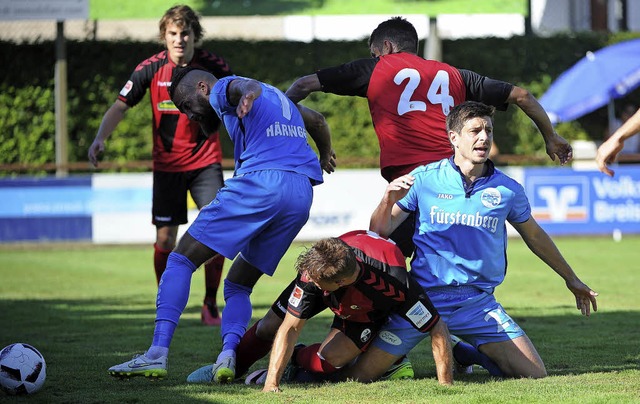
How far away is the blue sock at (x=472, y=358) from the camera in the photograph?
22.0 ft

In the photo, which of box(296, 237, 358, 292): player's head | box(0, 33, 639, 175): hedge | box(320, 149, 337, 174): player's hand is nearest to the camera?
box(296, 237, 358, 292): player's head

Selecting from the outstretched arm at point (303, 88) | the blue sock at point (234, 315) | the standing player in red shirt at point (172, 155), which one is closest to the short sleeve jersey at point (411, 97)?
the outstretched arm at point (303, 88)

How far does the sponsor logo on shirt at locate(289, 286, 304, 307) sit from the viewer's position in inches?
240

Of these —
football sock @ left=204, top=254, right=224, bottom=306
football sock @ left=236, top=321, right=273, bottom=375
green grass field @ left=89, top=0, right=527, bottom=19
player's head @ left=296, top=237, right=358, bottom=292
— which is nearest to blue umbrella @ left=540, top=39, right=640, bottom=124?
green grass field @ left=89, top=0, right=527, bottom=19

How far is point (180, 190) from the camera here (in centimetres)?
931

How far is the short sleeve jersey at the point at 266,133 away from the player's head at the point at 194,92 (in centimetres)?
14

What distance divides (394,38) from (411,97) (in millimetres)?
470

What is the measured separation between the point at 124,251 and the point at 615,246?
7812mm

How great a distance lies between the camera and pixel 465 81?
7.45 metres

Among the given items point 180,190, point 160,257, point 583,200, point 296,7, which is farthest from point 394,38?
point 296,7

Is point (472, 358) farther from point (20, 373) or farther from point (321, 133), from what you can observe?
point (20, 373)

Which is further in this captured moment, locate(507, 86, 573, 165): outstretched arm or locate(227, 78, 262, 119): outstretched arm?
locate(507, 86, 573, 165): outstretched arm

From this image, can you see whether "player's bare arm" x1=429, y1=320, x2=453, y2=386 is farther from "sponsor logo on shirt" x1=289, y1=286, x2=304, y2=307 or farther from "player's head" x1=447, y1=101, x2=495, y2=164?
"player's head" x1=447, y1=101, x2=495, y2=164

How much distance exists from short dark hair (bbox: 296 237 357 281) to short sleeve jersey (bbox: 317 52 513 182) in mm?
1614
